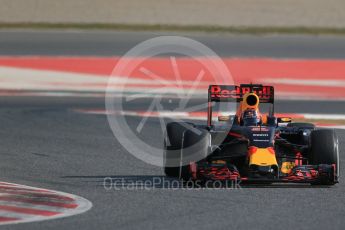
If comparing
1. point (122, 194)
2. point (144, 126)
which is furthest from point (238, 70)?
point (122, 194)

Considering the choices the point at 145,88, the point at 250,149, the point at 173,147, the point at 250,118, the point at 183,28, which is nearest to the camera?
the point at 250,149

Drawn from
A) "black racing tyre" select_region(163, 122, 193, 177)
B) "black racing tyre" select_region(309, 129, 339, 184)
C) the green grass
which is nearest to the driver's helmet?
"black racing tyre" select_region(163, 122, 193, 177)

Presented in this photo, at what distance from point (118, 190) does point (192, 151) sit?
1.00 m

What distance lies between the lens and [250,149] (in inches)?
492

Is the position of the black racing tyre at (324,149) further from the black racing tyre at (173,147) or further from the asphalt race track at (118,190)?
the black racing tyre at (173,147)

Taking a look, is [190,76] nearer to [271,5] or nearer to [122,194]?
[122,194]

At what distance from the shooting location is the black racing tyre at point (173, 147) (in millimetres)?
12898

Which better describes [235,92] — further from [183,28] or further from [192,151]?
[183,28]

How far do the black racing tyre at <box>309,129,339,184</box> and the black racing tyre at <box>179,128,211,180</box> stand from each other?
127 centimetres

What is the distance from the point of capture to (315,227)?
999cm

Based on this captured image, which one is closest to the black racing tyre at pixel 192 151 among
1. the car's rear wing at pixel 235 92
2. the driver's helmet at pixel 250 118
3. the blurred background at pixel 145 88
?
the blurred background at pixel 145 88

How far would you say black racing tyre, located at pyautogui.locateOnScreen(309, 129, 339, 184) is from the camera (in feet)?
41.2

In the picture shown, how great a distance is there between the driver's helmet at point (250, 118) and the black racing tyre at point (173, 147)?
677 mm

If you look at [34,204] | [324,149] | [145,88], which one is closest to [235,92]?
[324,149]
